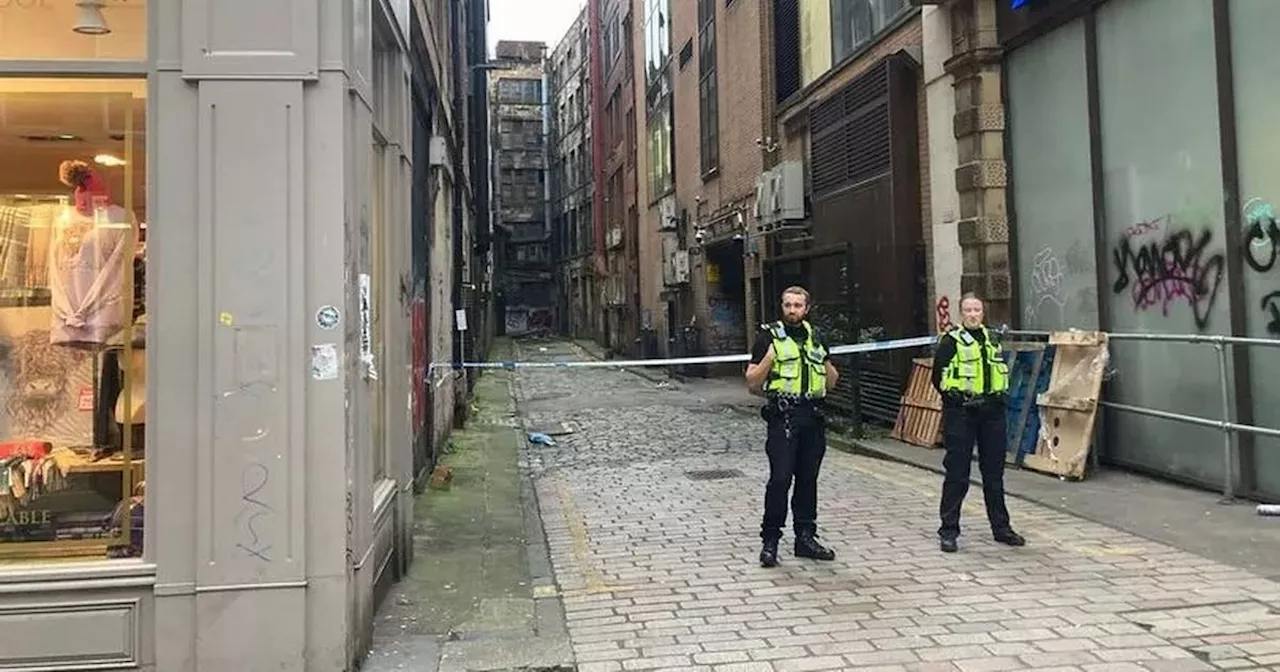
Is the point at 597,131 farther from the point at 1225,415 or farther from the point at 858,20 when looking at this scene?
the point at 1225,415

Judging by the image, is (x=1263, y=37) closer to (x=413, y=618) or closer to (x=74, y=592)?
(x=413, y=618)

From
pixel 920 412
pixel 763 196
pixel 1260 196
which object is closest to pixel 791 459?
pixel 1260 196

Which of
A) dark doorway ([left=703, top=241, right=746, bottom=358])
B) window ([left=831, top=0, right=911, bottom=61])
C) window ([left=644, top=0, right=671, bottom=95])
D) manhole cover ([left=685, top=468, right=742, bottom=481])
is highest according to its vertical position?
window ([left=644, top=0, right=671, bottom=95])

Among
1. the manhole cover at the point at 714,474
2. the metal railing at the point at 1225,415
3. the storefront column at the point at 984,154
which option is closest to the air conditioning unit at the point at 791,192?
the storefront column at the point at 984,154

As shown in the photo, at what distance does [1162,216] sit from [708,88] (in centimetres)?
1642

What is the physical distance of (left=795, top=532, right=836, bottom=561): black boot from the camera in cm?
653

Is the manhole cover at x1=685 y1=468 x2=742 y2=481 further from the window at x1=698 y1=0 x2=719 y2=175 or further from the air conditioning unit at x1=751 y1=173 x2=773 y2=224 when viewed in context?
the window at x1=698 y1=0 x2=719 y2=175

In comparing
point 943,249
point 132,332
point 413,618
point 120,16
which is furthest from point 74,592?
point 943,249

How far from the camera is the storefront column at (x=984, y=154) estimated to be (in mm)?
10836

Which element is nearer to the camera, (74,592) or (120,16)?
(74,592)

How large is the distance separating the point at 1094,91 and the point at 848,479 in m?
4.46

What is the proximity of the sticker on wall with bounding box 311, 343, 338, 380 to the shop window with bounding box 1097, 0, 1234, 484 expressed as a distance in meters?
7.05

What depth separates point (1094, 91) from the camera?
9.30 m

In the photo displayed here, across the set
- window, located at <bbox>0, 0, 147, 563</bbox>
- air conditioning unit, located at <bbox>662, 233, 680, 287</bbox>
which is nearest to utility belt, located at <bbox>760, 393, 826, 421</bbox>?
window, located at <bbox>0, 0, 147, 563</bbox>
